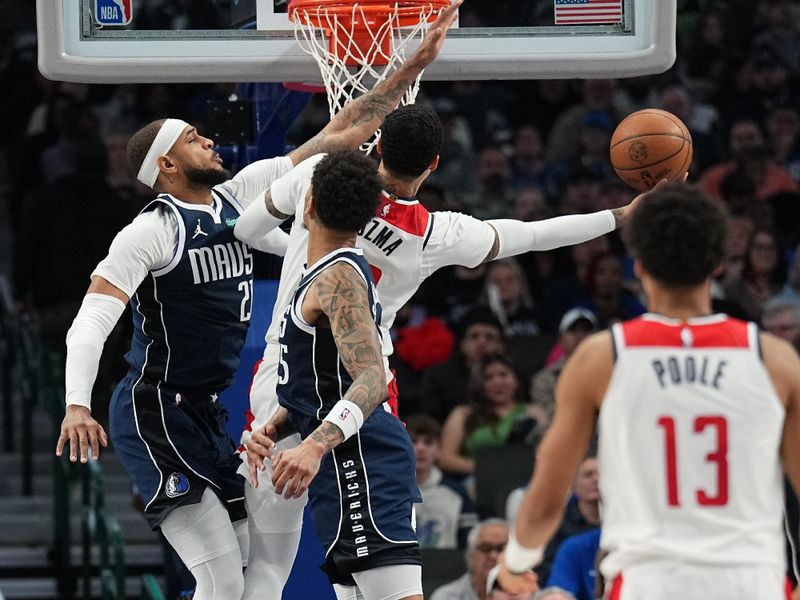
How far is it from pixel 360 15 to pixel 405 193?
3.47 ft

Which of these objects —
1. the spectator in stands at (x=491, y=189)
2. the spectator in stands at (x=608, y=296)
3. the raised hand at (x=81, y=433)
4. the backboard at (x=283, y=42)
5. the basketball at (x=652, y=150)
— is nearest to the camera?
the raised hand at (x=81, y=433)

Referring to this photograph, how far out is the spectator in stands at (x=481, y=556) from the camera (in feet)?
25.7

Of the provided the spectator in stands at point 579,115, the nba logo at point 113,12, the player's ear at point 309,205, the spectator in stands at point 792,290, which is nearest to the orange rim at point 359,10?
the nba logo at point 113,12

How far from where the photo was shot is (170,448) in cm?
575

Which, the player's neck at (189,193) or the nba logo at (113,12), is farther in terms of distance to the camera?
the nba logo at (113,12)

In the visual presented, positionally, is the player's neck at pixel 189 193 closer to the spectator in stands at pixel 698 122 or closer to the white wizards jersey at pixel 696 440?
the white wizards jersey at pixel 696 440

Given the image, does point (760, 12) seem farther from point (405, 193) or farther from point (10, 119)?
point (405, 193)

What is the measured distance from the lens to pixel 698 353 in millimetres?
3977

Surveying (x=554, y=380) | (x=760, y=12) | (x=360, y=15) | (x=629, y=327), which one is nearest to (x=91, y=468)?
(x=554, y=380)

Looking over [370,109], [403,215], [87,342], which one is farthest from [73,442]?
[370,109]

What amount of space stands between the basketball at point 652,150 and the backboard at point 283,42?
692 millimetres

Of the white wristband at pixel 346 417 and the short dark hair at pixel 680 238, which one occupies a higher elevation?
the short dark hair at pixel 680 238

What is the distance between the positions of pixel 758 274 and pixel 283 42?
17.2ft

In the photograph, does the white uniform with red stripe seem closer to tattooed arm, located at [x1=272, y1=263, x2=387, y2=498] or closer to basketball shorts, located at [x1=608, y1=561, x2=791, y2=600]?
tattooed arm, located at [x1=272, y1=263, x2=387, y2=498]
